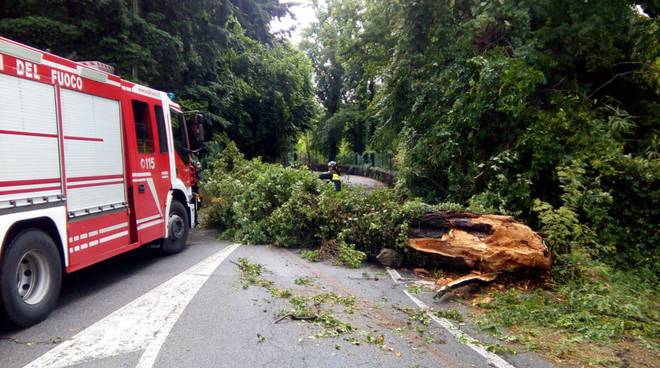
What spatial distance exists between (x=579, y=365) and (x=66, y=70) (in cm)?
630

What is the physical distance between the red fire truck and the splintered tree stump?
4.54 metres

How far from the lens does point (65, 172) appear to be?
5.41m

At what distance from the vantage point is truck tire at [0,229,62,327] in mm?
4523

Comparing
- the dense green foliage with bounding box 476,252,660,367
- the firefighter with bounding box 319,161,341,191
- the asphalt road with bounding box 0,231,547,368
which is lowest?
the dense green foliage with bounding box 476,252,660,367

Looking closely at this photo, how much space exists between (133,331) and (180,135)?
17.6 ft

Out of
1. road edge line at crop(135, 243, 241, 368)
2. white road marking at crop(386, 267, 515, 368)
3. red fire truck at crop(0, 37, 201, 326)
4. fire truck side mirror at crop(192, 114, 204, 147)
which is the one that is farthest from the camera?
fire truck side mirror at crop(192, 114, 204, 147)

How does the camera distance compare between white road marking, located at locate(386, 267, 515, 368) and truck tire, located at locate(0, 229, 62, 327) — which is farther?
truck tire, located at locate(0, 229, 62, 327)

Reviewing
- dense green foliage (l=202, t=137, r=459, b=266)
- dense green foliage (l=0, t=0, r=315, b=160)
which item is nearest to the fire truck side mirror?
dense green foliage (l=202, t=137, r=459, b=266)

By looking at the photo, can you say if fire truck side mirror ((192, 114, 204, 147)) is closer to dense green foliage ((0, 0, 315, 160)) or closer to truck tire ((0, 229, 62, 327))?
dense green foliage ((0, 0, 315, 160))

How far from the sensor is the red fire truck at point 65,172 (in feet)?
15.1

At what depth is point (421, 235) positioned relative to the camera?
25.3 feet

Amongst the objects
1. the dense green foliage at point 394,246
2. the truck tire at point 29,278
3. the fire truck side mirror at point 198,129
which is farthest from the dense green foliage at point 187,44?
the truck tire at point 29,278

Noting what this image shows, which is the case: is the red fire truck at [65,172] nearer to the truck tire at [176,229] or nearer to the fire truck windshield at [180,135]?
the truck tire at [176,229]

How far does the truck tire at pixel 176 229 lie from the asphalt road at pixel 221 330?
4.66 ft
